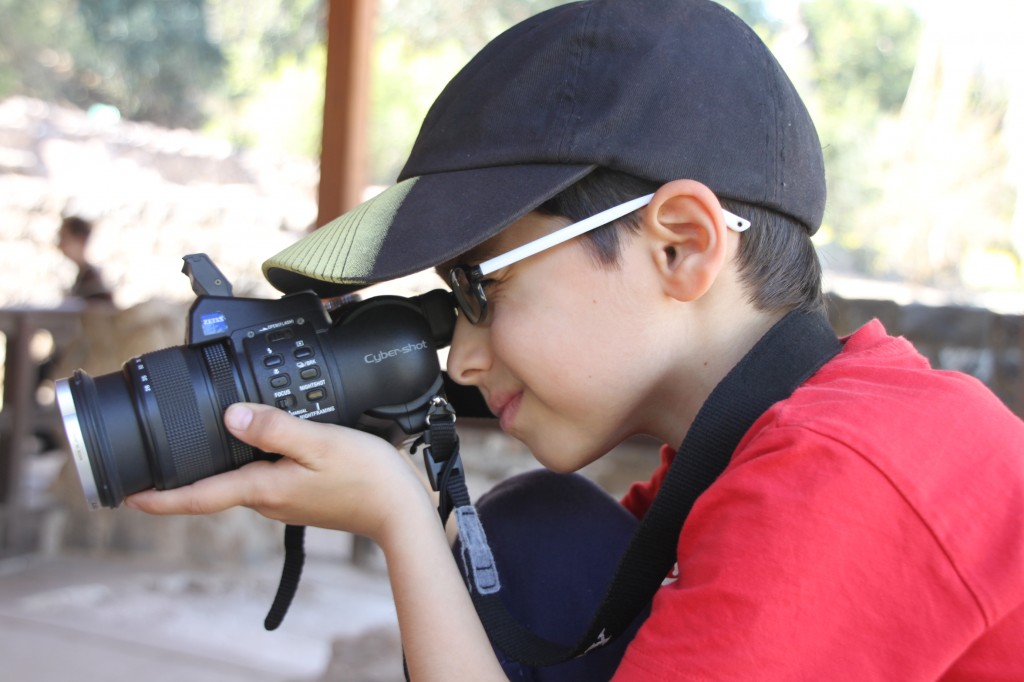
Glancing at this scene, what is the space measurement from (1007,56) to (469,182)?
8.69 m

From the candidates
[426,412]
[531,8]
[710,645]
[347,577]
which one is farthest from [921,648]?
[531,8]

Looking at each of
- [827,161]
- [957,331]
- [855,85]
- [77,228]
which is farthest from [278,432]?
[855,85]

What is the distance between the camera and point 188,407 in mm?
1012

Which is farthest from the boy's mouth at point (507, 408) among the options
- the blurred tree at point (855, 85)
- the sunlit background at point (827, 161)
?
the blurred tree at point (855, 85)

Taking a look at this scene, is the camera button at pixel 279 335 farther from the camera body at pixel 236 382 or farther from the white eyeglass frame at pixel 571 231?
the white eyeglass frame at pixel 571 231

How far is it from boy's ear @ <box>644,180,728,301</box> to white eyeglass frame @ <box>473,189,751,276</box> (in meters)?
0.02

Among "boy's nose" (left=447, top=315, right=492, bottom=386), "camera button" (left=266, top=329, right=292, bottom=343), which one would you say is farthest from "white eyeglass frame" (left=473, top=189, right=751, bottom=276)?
"camera button" (left=266, top=329, right=292, bottom=343)

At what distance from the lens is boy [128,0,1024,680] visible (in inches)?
Result: 30.6

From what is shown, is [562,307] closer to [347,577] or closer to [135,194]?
[347,577]

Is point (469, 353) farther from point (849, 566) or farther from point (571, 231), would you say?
point (849, 566)

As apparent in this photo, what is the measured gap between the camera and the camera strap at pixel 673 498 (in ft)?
3.07

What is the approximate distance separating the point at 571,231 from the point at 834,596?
42 centimetres

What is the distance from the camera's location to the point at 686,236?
0.99m

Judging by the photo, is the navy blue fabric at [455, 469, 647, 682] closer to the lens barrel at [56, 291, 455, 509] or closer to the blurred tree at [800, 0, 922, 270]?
the lens barrel at [56, 291, 455, 509]
